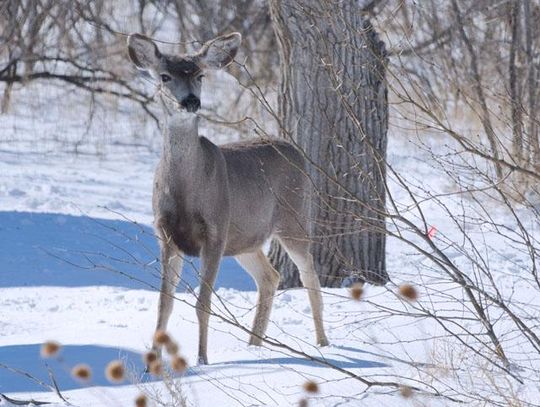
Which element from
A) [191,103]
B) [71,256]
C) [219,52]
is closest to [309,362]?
[191,103]

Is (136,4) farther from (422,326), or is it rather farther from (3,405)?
(3,405)

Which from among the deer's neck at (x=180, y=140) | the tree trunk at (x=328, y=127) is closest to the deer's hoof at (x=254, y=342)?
the deer's neck at (x=180, y=140)

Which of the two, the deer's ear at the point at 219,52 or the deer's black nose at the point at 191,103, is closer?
the deer's black nose at the point at 191,103

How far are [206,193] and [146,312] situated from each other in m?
1.80

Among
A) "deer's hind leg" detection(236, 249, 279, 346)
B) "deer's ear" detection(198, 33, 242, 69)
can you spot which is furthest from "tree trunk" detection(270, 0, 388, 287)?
"deer's ear" detection(198, 33, 242, 69)

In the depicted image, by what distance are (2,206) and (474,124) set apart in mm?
5233

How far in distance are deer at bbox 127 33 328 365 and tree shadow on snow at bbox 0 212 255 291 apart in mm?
1590

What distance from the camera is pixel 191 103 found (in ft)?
24.6

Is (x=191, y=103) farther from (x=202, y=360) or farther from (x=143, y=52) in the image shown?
(x=202, y=360)

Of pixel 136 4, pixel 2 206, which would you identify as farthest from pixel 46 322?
pixel 136 4

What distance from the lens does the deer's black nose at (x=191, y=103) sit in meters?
7.48

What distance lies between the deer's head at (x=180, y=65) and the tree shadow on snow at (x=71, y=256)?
7.47 ft

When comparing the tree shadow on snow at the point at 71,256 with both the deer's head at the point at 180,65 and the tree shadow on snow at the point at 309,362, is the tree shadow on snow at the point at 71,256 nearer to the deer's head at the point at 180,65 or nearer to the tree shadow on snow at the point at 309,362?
the deer's head at the point at 180,65

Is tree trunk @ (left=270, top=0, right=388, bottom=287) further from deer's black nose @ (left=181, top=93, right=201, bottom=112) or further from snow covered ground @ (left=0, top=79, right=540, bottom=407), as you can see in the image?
deer's black nose @ (left=181, top=93, right=201, bottom=112)
